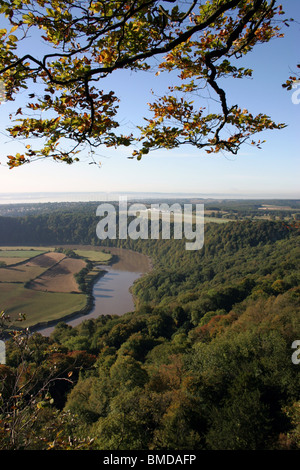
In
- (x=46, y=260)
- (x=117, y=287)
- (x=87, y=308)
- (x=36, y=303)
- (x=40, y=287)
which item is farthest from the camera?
(x=46, y=260)

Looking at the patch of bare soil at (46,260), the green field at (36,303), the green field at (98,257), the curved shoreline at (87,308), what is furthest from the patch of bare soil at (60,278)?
the green field at (98,257)

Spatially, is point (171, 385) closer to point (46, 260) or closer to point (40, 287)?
point (40, 287)

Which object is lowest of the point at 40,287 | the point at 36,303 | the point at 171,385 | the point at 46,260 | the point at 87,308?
the point at 87,308

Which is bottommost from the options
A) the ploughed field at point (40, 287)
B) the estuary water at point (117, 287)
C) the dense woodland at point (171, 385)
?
the estuary water at point (117, 287)

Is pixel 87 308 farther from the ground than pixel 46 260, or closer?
closer

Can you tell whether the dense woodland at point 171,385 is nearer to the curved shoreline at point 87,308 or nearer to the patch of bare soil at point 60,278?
the curved shoreline at point 87,308

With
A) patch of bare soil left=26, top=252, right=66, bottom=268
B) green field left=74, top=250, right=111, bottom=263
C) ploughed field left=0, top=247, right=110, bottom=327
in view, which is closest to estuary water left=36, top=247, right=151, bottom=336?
ploughed field left=0, top=247, right=110, bottom=327

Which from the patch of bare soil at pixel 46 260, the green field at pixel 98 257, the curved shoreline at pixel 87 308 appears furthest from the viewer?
the green field at pixel 98 257

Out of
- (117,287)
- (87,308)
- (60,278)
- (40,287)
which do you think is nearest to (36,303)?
(40,287)
